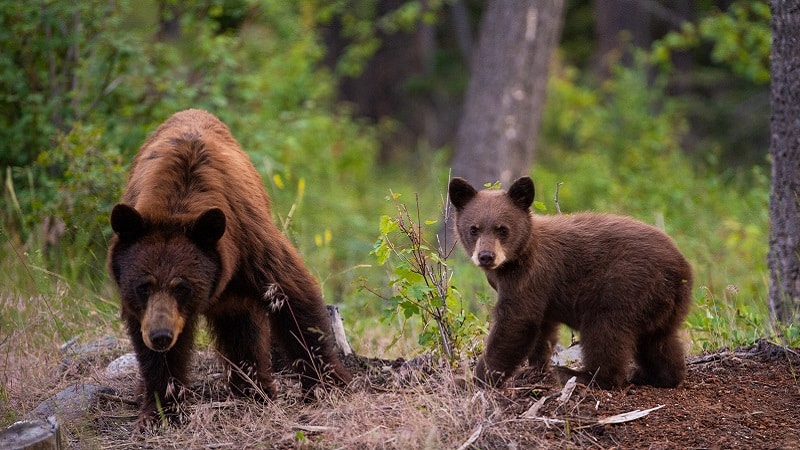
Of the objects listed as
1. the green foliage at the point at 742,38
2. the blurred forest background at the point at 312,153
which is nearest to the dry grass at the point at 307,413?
the blurred forest background at the point at 312,153

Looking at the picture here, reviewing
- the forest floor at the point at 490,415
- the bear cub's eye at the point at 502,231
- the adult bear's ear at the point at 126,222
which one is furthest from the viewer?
the bear cub's eye at the point at 502,231

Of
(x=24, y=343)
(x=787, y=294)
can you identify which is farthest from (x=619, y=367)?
(x=24, y=343)

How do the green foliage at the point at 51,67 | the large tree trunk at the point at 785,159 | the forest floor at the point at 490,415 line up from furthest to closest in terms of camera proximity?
the green foliage at the point at 51,67 → the large tree trunk at the point at 785,159 → the forest floor at the point at 490,415

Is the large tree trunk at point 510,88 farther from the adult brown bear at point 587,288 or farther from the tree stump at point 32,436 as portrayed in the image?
the tree stump at point 32,436

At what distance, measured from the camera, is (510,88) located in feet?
39.8

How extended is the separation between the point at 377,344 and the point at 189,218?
2642mm

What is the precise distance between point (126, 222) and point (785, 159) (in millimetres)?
4182

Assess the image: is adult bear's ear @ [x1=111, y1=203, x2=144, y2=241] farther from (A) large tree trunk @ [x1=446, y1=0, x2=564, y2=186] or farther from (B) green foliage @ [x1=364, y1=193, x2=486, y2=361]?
(A) large tree trunk @ [x1=446, y1=0, x2=564, y2=186]

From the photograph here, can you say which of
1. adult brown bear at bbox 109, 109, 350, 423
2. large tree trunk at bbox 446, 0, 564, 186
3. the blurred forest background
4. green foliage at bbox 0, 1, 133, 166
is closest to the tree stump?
adult brown bear at bbox 109, 109, 350, 423

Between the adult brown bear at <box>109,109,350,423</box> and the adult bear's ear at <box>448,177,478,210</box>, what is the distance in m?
0.96

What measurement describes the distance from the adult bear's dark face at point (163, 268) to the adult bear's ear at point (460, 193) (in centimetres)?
145

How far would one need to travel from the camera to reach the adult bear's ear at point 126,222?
4539mm

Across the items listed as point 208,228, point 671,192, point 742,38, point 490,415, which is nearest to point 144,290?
point 208,228

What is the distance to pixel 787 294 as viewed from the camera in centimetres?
621
